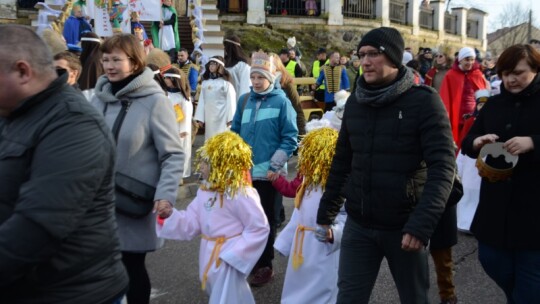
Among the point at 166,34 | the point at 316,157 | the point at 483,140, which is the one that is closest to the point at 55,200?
the point at 483,140

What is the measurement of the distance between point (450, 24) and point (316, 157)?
36648 mm

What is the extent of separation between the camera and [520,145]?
117 inches

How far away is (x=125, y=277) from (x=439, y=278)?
2.79m

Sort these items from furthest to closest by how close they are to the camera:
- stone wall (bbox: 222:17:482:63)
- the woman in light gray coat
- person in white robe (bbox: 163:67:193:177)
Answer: stone wall (bbox: 222:17:482:63) < person in white robe (bbox: 163:67:193:177) < the woman in light gray coat

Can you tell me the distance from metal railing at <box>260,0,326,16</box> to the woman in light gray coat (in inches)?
940

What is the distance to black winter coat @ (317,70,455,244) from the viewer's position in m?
2.90

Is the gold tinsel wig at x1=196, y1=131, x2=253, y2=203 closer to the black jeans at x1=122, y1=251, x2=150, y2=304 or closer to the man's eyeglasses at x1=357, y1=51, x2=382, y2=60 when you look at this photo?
the black jeans at x1=122, y1=251, x2=150, y2=304

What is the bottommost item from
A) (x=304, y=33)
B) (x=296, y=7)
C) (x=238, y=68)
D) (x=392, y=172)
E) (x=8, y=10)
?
(x=392, y=172)

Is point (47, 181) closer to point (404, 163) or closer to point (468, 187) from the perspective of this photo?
point (404, 163)

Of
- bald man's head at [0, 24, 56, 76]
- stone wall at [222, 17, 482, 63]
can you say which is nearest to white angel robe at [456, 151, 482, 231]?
bald man's head at [0, 24, 56, 76]

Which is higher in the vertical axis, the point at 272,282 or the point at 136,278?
the point at 136,278

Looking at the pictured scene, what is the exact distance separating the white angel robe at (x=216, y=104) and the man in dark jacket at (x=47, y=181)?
19.8 feet

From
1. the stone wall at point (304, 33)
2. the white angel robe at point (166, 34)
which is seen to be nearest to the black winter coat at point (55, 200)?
the white angel robe at point (166, 34)

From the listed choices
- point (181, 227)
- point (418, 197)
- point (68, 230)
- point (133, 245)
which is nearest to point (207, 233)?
point (181, 227)
